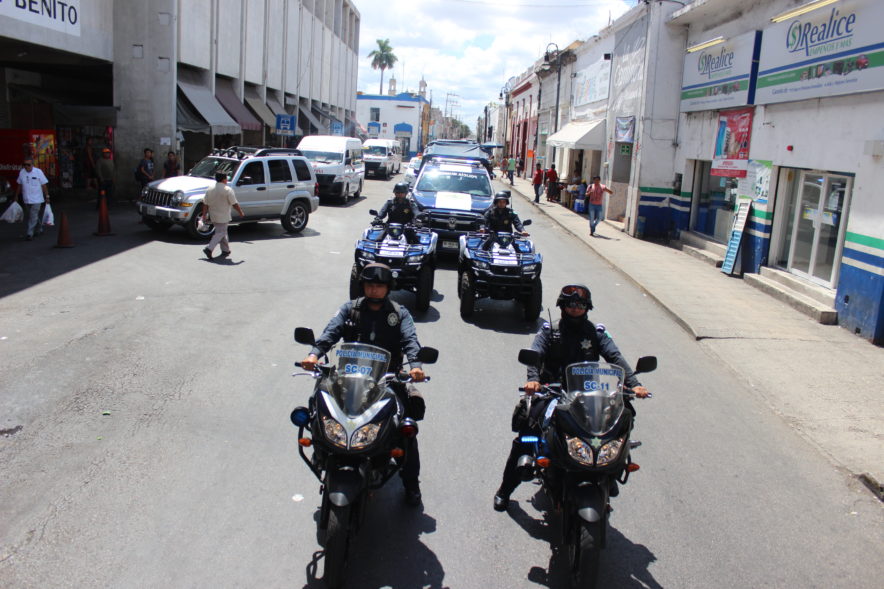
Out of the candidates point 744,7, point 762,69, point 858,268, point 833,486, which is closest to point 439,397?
point 833,486

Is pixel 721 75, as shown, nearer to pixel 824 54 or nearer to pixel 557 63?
pixel 824 54

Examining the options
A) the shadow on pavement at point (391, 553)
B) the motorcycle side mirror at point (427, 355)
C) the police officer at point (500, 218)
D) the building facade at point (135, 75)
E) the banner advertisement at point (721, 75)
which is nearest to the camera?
the shadow on pavement at point (391, 553)

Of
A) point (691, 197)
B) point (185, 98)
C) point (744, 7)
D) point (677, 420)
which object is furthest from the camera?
point (185, 98)

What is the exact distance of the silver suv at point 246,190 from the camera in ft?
54.4

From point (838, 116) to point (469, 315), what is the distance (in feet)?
23.5

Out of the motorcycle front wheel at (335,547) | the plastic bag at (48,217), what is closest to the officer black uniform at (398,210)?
the plastic bag at (48,217)

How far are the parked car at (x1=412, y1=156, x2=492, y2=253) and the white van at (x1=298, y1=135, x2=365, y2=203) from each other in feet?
30.0

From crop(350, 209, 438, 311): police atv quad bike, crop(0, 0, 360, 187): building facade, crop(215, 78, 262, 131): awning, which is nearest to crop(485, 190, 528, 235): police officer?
crop(350, 209, 438, 311): police atv quad bike

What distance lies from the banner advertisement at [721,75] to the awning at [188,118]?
1636 cm

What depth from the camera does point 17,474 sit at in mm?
5391

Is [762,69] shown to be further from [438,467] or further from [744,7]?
[438,467]

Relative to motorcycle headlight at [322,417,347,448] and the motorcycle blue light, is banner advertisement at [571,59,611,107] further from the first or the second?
motorcycle headlight at [322,417,347,448]

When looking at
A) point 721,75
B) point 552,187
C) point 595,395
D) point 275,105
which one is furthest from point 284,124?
point 595,395

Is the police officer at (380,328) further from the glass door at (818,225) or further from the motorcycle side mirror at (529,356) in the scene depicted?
the glass door at (818,225)
